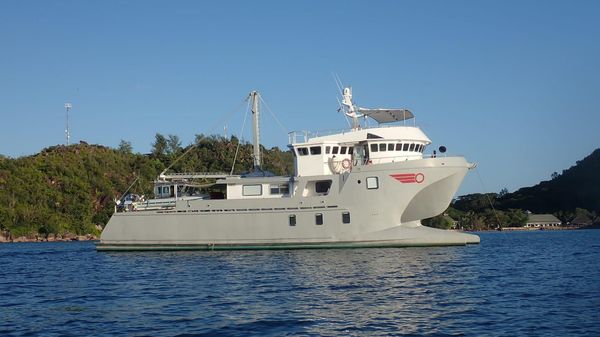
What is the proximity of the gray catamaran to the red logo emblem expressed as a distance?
0.16 ft

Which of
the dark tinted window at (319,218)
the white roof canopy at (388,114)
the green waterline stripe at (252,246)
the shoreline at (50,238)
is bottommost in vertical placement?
the green waterline stripe at (252,246)

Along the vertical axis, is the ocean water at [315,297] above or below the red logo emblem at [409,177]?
below

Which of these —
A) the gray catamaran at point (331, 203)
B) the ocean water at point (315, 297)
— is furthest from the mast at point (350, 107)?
the ocean water at point (315, 297)

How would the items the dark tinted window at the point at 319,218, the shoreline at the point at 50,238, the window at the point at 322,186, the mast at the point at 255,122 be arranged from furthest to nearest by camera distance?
the shoreline at the point at 50,238, the mast at the point at 255,122, the window at the point at 322,186, the dark tinted window at the point at 319,218

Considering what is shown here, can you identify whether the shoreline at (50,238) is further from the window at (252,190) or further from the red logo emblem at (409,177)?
the red logo emblem at (409,177)

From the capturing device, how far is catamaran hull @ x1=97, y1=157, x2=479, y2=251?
102 ft

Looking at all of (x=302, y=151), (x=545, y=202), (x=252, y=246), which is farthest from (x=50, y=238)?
(x=545, y=202)

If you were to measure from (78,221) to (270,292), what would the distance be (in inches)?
3127

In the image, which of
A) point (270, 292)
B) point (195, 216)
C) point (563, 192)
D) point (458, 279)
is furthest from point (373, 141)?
point (563, 192)

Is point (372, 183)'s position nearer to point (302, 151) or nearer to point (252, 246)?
point (302, 151)

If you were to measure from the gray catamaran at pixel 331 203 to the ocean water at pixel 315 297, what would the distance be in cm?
396

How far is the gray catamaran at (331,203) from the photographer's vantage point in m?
31.2

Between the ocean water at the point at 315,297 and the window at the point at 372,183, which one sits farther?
the window at the point at 372,183

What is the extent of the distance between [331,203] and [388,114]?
6803mm
